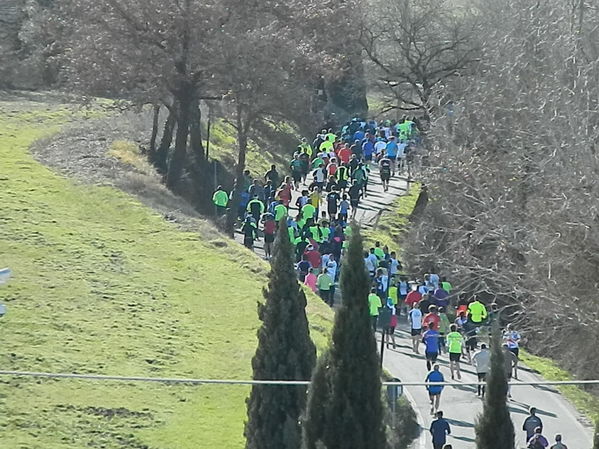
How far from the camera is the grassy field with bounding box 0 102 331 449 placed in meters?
21.0

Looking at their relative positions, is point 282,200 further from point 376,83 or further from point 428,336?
point 376,83

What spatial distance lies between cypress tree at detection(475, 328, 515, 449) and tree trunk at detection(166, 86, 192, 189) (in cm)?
2463

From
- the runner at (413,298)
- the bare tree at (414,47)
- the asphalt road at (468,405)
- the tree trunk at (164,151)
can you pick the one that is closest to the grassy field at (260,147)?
the bare tree at (414,47)

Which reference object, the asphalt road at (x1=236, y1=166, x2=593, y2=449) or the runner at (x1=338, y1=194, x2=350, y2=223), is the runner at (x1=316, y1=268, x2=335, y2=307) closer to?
the asphalt road at (x1=236, y1=166, x2=593, y2=449)

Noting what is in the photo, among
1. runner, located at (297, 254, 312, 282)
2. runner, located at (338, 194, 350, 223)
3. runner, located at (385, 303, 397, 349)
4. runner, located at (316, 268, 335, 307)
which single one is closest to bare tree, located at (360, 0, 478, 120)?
runner, located at (338, 194, 350, 223)

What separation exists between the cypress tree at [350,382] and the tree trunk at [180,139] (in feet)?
76.8

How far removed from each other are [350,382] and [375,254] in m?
17.4

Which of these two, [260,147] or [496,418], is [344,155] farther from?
[496,418]

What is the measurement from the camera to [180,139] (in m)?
38.2

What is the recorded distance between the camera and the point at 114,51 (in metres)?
35.7

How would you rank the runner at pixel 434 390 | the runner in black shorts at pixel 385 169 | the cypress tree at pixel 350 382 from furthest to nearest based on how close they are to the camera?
the runner in black shorts at pixel 385 169
the runner at pixel 434 390
the cypress tree at pixel 350 382

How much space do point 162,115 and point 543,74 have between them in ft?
65.0

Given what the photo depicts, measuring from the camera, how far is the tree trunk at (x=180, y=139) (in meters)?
37.1

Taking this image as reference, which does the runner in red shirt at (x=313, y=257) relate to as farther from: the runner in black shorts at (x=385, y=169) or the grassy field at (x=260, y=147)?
the grassy field at (x=260, y=147)
